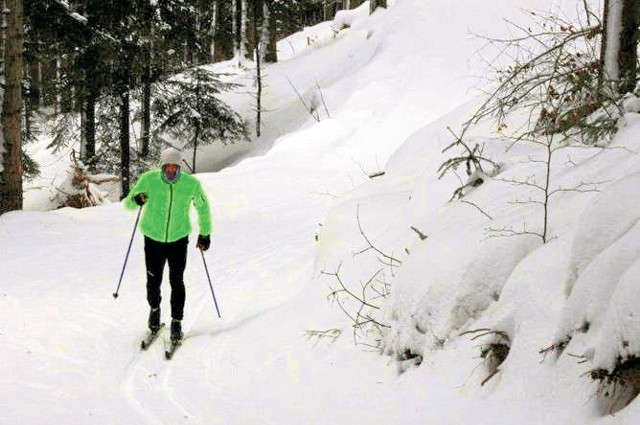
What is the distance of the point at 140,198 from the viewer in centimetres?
600

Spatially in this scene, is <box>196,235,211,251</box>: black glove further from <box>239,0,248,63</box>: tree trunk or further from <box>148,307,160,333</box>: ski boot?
<box>239,0,248,63</box>: tree trunk

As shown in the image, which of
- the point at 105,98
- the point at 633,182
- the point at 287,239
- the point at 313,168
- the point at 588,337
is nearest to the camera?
the point at 588,337

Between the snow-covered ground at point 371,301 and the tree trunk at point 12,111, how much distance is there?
20.6 inches

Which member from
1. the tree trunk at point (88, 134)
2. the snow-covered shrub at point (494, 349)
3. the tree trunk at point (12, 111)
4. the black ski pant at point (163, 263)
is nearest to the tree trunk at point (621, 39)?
the snow-covered shrub at point (494, 349)

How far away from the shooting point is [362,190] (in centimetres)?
864

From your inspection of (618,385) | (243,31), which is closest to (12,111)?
(618,385)

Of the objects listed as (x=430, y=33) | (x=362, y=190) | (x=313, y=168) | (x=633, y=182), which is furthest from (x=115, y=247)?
(x=430, y=33)

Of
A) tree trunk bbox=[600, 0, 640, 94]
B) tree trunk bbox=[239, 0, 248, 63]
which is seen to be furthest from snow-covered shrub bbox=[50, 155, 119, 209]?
tree trunk bbox=[239, 0, 248, 63]

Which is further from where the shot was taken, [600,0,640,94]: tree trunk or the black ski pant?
the black ski pant

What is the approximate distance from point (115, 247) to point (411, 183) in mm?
5560

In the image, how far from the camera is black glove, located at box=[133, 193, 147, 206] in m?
5.99

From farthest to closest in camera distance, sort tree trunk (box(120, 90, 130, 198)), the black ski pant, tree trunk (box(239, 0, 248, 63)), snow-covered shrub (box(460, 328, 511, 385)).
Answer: tree trunk (box(239, 0, 248, 63))
tree trunk (box(120, 90, 130, 198))
the black ski pant
snow-covered shrub (box(460, 328, 511, 385))

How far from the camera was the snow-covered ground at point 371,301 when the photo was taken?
9.56 feet

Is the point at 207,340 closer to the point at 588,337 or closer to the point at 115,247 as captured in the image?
the point at 588,337
